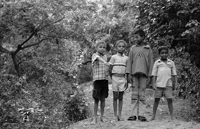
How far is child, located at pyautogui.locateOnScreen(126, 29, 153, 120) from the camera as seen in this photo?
5.50 metres

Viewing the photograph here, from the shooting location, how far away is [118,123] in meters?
5.38

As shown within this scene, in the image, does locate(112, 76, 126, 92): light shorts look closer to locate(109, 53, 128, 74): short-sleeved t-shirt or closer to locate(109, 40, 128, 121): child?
locate(109, 40, 128, 121): child

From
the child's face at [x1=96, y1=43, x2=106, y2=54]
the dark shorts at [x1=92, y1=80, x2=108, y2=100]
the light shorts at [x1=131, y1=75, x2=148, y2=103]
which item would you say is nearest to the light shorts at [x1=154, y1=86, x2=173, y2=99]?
the light shorts at [x1=131, y1=75, x2=148, y2=103]

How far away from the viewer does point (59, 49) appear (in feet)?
35.4

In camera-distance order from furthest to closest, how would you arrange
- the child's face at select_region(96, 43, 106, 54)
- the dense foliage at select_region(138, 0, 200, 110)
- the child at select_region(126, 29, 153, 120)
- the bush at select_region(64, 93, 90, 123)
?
the bush at select_region(64, 93, 90, 123), the dense foliage at select_region(138, 0, 200, 110), the child's face at select_region(96, 43, 106, 54), the child at select_region(126, 29, 153, 120)

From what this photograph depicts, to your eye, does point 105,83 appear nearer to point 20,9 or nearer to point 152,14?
point 152,14

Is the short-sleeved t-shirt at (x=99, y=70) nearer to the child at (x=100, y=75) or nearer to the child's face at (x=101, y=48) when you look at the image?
the child at (x=100, y=75)

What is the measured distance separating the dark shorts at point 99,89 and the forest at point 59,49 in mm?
827


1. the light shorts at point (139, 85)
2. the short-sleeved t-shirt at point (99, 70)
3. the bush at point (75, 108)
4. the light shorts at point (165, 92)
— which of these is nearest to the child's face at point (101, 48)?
the short-sleeved t-shirt at point (99, 70)

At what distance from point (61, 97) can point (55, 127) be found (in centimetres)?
384

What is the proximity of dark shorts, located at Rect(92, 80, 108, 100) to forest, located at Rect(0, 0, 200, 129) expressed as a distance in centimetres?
83

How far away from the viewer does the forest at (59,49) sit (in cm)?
525

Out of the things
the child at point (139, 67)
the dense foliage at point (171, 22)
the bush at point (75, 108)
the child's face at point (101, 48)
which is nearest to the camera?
the child at point (139, 67)

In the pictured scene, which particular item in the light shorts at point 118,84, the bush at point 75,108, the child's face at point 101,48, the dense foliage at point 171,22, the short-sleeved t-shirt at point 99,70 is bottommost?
the bush at point 75,108
